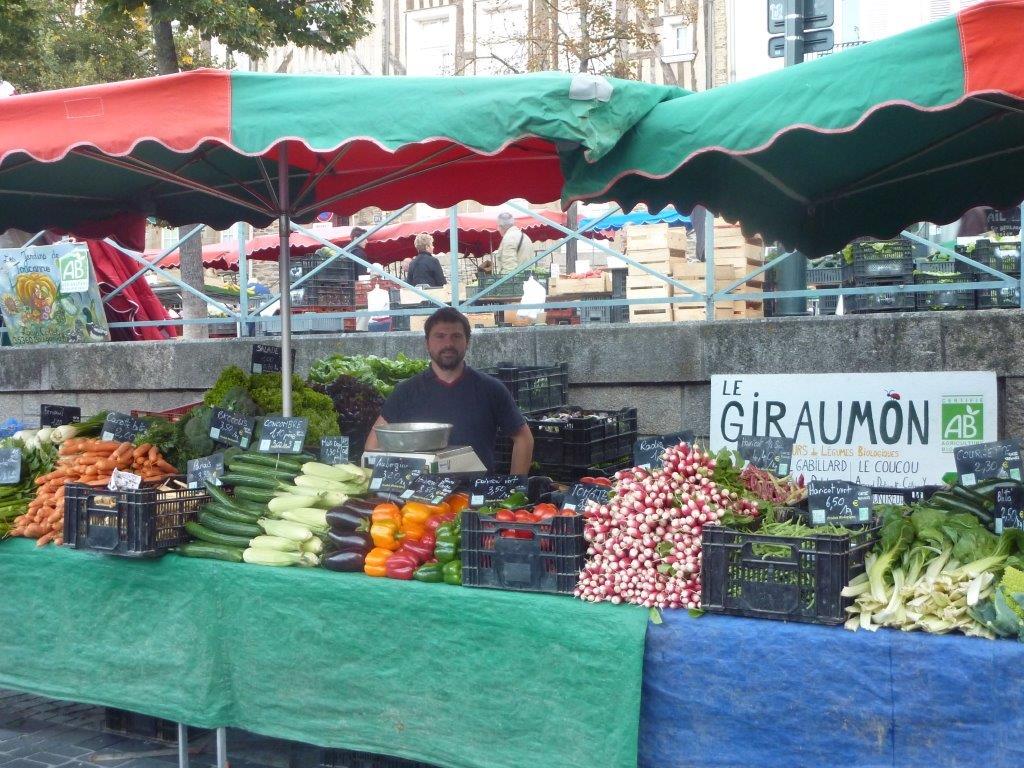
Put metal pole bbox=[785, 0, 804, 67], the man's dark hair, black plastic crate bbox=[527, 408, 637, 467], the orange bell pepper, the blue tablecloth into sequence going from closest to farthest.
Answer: the blue tablecloth → the orange bell pepper → the man's dark hair → black plastic crate bbox=[527, 408, 637, 467] → metal pole bbox=[785, 0, 804, 67]

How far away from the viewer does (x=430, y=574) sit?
388 centimetres

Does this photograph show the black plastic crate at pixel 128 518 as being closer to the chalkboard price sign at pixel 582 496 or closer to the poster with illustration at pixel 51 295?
the chalkboard price sign at pixel 582 496

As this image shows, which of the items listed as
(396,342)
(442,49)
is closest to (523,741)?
(396,342)

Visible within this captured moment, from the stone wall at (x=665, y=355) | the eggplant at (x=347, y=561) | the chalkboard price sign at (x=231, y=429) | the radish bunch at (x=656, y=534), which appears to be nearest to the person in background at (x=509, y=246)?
the stone wall at (x=665, y=355)

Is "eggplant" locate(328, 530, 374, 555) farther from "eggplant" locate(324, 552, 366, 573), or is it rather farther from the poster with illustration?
the poster with illustration

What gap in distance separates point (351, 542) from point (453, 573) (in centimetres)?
49

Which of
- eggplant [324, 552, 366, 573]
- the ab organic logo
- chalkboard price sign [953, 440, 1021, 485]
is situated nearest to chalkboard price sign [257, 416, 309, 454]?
eggplant [324, 552, 366, 573]

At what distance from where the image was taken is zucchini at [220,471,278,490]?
460 cm

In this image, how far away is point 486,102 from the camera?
12.5 ft

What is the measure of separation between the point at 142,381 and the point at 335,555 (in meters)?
5.87

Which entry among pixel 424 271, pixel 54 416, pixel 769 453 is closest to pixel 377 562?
pixel 769 453

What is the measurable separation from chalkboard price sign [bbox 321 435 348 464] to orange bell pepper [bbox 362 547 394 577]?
0.86 m

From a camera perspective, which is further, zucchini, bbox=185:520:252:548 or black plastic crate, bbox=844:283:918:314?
black plastic crate, bbox=844:283:918:314

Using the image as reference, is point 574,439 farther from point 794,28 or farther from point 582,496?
point 794,28
